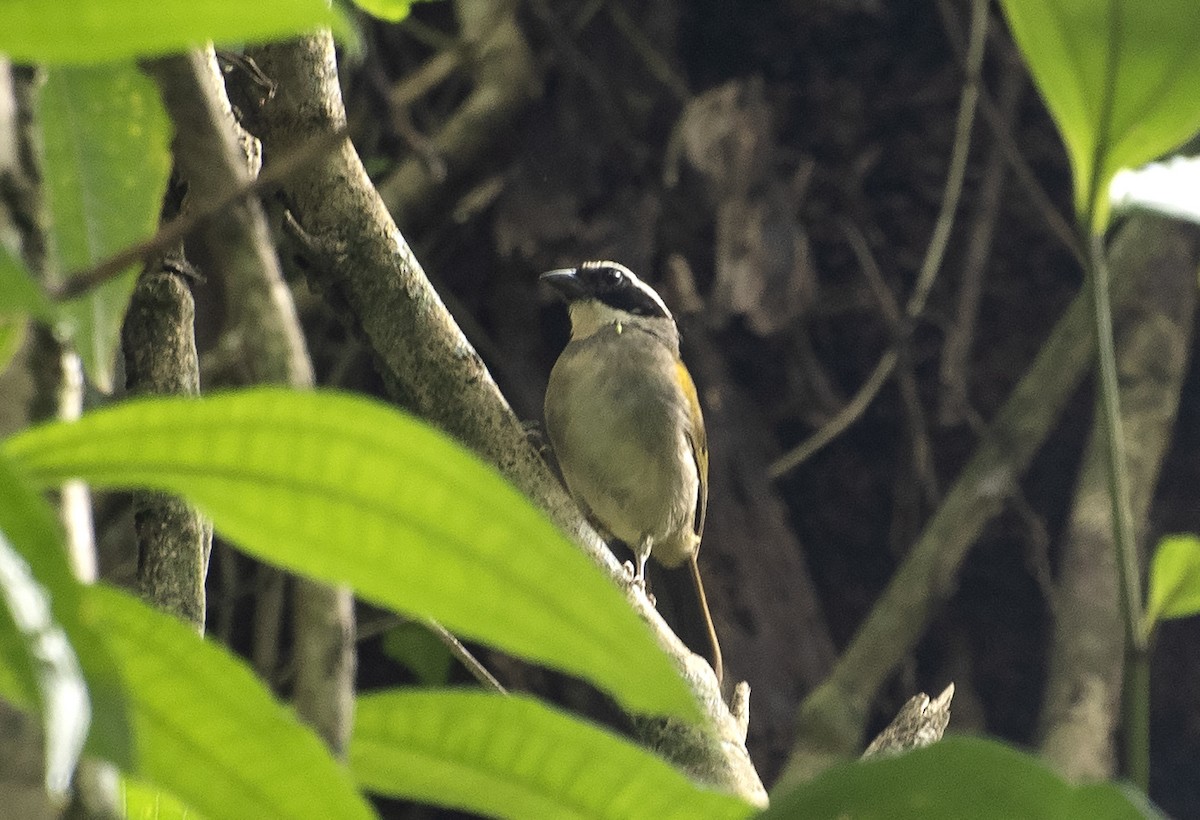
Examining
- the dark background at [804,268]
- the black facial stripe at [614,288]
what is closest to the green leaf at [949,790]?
the black facial stripe at [614,288]

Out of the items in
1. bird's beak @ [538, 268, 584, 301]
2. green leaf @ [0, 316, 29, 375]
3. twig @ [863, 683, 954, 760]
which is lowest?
bird's beak @ [538, 268, 584, 301]

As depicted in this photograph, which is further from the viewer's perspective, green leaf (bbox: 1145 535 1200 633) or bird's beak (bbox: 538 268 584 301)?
bird's beak (bbox: 538 268 584 301)

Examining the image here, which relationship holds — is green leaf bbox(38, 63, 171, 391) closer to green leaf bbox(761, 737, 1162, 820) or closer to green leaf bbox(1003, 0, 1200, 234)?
green leaf bbox(761, 737, 1162, 820)

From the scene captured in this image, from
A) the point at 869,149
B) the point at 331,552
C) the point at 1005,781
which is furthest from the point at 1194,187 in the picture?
the point at 869,149

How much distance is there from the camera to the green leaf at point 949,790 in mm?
718

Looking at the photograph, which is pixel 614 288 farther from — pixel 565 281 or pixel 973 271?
pixel 973 271

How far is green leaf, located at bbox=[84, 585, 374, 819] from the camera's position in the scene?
0.68 metres

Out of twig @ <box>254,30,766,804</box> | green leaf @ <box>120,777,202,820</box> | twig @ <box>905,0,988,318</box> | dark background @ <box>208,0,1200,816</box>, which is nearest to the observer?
green leaf @ <box>120,777,202,820</box>

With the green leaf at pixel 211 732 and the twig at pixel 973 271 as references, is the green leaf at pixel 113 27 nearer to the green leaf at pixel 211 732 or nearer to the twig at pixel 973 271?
the green leaf at pixel 211 732

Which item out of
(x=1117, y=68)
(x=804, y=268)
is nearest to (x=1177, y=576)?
(x=1117, y=68)

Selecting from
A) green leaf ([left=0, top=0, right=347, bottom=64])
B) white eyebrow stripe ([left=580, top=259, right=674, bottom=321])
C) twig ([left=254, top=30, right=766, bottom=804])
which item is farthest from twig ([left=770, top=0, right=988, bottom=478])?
green leaf ([left=0, top=0, right=347, bottom=64])

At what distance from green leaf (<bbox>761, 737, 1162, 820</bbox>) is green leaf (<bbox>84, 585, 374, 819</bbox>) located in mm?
248

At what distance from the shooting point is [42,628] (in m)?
0.52

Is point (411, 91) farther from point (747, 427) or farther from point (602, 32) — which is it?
point (747, 427)
